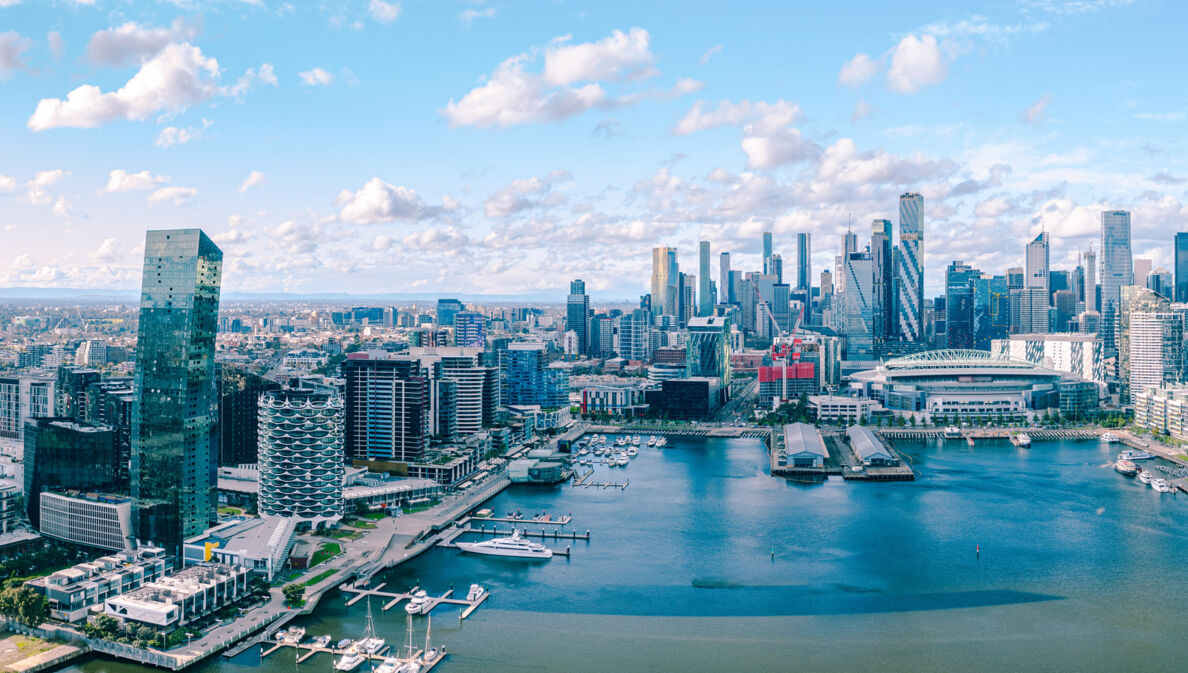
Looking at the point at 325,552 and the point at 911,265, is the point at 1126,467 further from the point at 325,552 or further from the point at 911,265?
the point at 911,265

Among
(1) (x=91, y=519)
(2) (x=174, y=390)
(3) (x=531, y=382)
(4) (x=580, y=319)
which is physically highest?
(4) (x=580, y=319)

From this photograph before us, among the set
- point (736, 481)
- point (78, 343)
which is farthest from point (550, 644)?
point (78, 343)

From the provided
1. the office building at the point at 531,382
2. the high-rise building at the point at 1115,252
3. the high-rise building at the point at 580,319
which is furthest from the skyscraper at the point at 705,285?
the office building at the point at 531,382

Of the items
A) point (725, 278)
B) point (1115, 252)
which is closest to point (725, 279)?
point (725, 278)

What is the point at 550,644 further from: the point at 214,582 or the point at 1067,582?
the point at 1067,582

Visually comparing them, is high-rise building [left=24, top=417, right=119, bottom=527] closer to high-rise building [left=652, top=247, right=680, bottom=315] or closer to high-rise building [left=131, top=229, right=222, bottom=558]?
high-rise building [left=131, top=229, right=222, bottom=558]

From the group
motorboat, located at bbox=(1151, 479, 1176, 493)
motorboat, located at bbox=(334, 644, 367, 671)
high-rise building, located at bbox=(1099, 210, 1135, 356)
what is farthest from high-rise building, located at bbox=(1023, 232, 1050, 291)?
motorboat, located at bbox=(334, 644, 367, 671)

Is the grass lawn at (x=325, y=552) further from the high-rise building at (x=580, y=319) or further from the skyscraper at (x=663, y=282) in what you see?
the skyscraper at (x=663, y=282)
